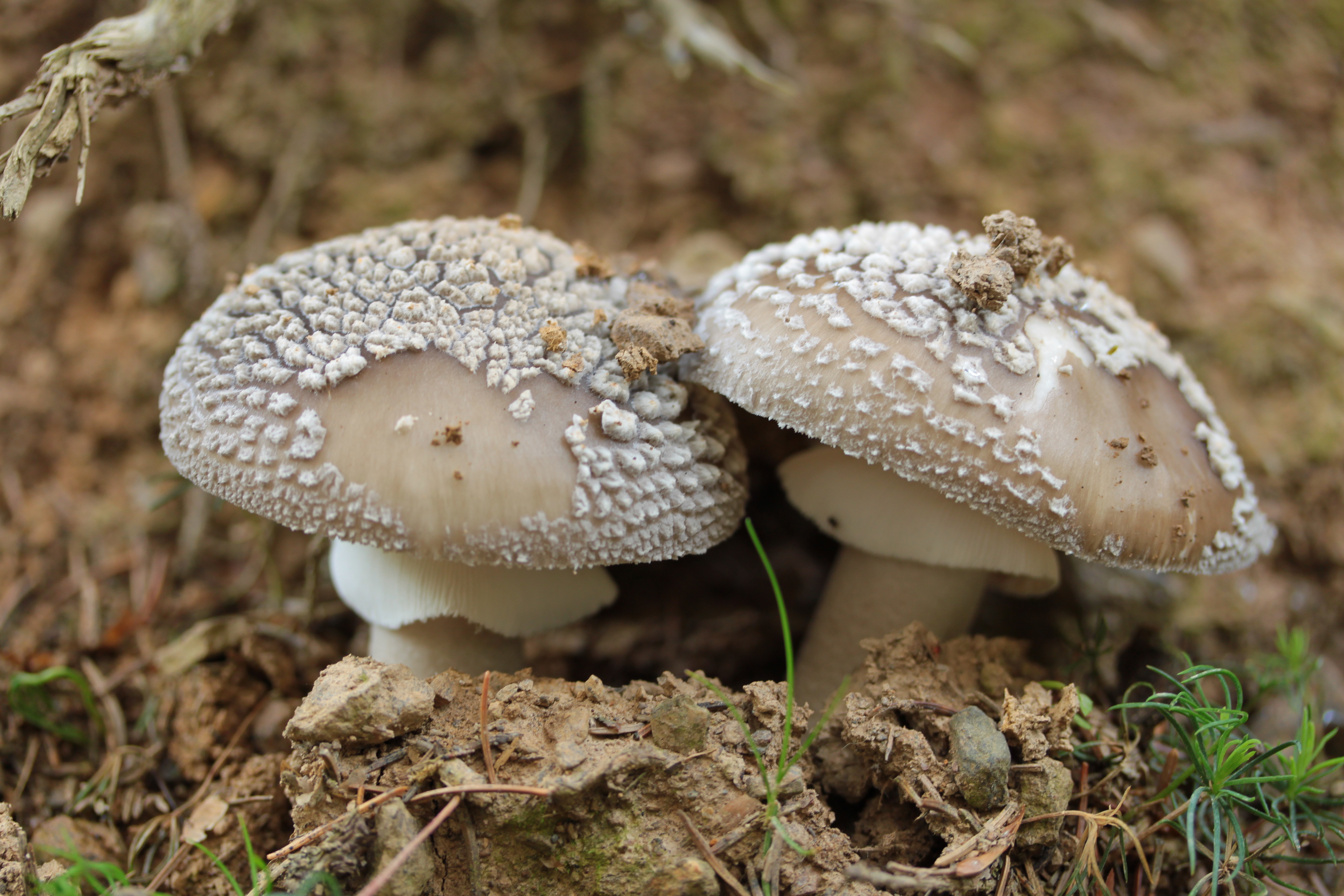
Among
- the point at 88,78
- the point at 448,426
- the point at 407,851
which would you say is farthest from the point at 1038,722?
the point at 88,78

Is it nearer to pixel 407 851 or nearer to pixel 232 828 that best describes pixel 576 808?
pixel 407 851

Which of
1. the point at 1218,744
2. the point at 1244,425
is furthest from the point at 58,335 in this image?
the point at 1244,425

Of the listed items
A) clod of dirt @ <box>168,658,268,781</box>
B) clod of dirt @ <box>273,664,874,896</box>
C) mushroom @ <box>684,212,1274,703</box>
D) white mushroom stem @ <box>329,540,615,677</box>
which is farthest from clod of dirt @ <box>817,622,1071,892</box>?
clod of dirt @ <box>168,658,268,781</box>

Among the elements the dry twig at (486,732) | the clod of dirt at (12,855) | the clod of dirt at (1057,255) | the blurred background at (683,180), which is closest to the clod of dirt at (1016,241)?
the clod of dirt at (1057,255)

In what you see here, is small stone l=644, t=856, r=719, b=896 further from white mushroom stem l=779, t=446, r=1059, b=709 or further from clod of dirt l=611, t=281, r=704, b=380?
clod of dirt l=611, t=281, r=704, b=380

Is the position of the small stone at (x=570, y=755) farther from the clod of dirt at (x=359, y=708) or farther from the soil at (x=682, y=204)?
the soil at (x=682, y=204)

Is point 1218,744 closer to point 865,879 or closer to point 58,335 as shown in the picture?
point 865,879
